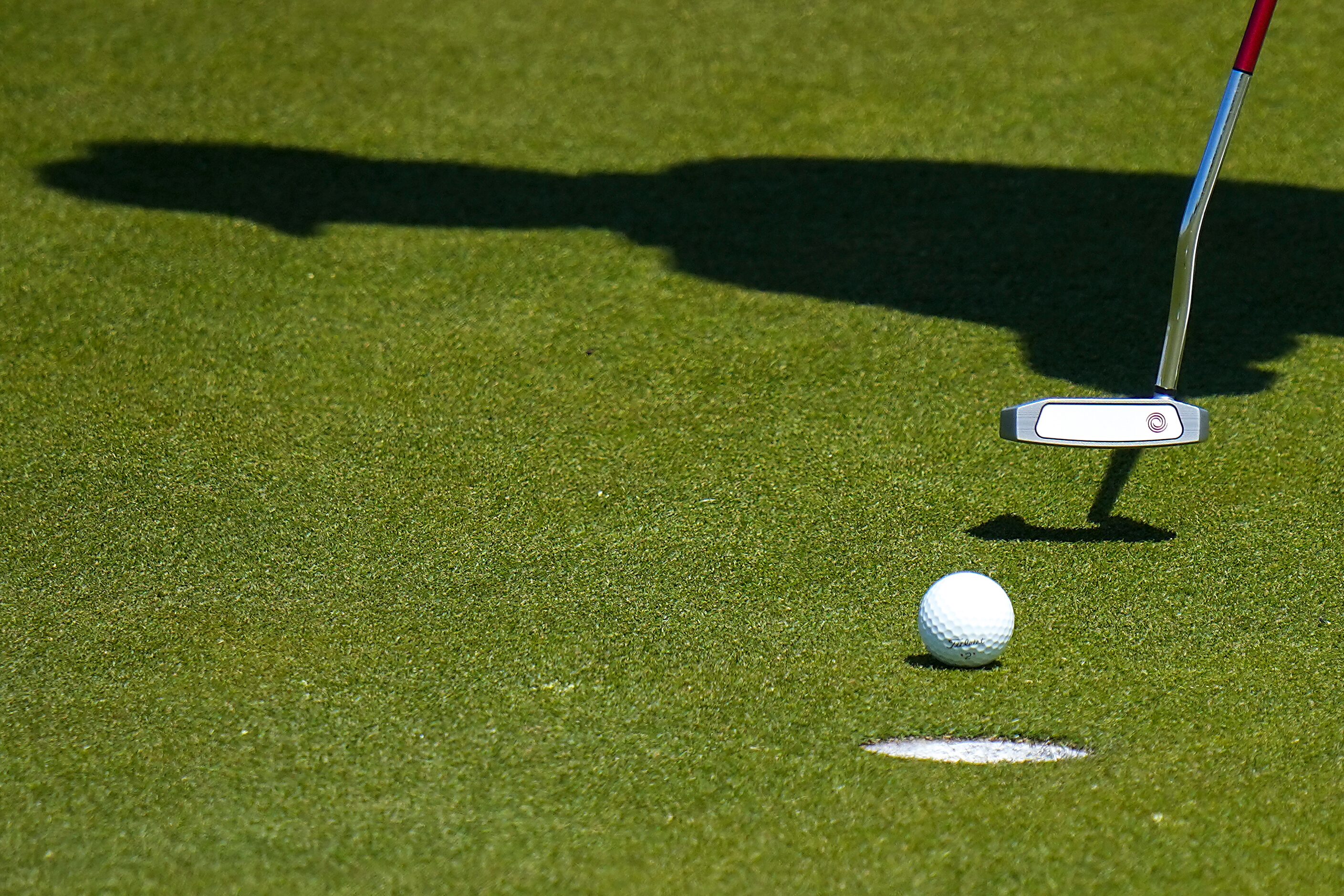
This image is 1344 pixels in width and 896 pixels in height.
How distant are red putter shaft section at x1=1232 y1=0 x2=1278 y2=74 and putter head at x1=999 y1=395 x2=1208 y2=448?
145 centimetres

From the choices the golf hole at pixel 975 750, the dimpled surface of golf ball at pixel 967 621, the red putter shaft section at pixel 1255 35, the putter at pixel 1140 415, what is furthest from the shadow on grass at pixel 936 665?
the red putter shaft section at pixel 1255 35

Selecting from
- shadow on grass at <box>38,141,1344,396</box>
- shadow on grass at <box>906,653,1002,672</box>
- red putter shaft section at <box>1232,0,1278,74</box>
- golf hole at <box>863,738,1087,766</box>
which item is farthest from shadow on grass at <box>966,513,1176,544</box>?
red putter shaft section at <box>1232,0,1278,74</box>

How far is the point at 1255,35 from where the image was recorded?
5992 millimetres

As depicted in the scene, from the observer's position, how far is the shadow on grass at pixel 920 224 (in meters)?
8.16

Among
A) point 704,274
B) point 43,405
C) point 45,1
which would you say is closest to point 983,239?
point 704,274

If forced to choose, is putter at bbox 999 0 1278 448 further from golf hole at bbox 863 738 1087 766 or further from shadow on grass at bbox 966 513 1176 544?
golf hole at bbox 863 738 1087 766

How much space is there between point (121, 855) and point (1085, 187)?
789 cm

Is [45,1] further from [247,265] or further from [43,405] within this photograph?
[43,405]

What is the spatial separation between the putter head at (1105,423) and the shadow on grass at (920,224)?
1584mm

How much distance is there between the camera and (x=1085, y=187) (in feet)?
32.7

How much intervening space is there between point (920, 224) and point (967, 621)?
5068 mm

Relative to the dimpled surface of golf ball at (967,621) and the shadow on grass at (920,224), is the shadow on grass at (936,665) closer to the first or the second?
the dimpled surface of golf ball at (967,621)

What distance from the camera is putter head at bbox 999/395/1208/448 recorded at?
5746 millimetres

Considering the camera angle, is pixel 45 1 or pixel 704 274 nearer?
pixel 704 274
